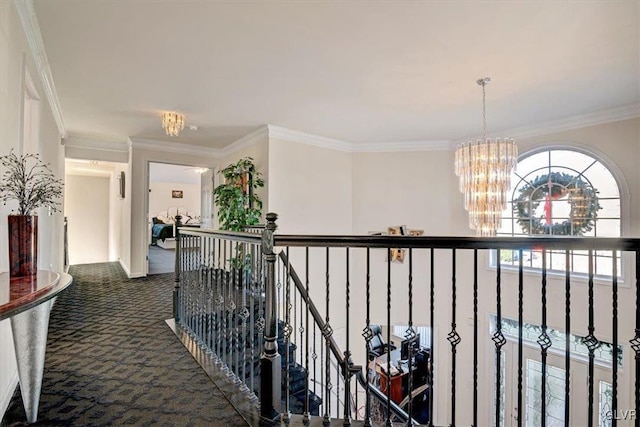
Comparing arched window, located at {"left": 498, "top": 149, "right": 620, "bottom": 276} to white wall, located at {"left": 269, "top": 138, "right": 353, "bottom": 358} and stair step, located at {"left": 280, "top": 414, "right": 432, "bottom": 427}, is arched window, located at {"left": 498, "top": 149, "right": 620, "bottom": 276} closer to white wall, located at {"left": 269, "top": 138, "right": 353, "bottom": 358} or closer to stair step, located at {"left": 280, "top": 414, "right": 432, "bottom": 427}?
white wall, located at {"left": 269, "top": 138, "right": 353, "bottom": 358}

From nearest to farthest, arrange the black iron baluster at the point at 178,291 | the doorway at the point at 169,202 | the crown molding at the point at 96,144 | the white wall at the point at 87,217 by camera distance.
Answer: the black iron baluster at the point at 178,291, the crown molding at the point at 96,144, the white wall at the point at 87,217, the doorway at the point at 169,202

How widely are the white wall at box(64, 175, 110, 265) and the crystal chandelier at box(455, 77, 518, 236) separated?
8208 millimetres

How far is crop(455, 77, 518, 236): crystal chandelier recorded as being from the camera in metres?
2.85

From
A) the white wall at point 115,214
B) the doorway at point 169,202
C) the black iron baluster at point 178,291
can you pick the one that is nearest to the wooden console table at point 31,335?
the black iron baluster at point 178,291

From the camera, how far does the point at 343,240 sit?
61.2 inches

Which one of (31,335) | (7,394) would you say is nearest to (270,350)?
(31,335)

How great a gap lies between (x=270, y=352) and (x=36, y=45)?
109 inches

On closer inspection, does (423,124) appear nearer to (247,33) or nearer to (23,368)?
(247,33)

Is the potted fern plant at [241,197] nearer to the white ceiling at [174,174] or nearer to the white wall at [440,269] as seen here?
the white wall at [440,269]

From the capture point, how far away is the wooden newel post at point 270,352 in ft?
5.48

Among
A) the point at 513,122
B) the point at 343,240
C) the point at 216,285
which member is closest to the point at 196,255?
the point at 216,285

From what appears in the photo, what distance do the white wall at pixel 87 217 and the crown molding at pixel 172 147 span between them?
3514mm

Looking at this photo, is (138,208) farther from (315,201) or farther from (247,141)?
(315,201)

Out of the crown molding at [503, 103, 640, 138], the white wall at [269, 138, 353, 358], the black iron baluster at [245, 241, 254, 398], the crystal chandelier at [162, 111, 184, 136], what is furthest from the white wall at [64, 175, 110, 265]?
the crown molding at [503, 103, 640, 138]
